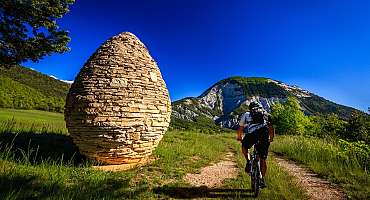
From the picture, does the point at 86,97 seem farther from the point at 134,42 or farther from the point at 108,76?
the point at 134,42

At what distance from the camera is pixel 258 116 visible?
7.44 m

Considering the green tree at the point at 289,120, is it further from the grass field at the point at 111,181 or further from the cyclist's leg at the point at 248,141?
the cyclist's leg at the point at 248,141

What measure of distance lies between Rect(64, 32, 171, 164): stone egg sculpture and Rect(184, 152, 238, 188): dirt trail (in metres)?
1.81

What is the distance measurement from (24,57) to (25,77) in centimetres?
10502

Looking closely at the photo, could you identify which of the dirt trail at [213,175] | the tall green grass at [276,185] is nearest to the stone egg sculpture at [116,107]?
the dirt trail at [213,175]

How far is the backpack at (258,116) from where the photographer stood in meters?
7.41

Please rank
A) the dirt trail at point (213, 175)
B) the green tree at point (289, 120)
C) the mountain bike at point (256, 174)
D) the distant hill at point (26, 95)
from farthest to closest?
1. the distant hill at point (26, 95)
2. the green tree at point (289, 120)
3. the dirt trail at point (213, 175)
4. the mountain bike at point (256, 174)

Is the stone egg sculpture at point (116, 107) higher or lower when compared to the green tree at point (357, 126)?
lower

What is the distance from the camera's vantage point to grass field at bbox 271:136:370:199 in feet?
26.5

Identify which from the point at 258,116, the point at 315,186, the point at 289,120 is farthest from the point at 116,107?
the point at 289,120

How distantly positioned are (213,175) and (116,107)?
135 inches

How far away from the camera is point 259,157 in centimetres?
747

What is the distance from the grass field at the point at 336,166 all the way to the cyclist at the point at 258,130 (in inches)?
87.9

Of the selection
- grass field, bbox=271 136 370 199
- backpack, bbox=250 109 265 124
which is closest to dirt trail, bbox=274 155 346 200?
grass field, bbox=271 136 370 199
